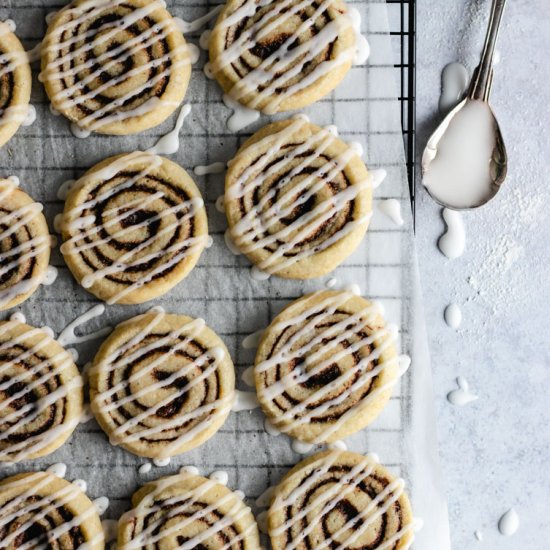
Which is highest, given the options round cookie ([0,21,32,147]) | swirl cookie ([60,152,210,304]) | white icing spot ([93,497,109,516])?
round cookie ([0,21,32,147])

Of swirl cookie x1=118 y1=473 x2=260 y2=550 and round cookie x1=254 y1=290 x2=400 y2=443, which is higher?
round cookie x1=254 y1=290 x2=400 y2=443

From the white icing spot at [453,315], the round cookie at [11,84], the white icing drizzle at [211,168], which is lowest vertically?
the white icing spot at [453,315]

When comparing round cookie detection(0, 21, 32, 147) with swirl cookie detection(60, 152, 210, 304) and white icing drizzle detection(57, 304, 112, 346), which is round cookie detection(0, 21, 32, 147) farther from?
white icing drizzle detection(57, 304, 112, 346)

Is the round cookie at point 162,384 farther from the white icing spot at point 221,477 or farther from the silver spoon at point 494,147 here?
the silver spoon at point 494,147

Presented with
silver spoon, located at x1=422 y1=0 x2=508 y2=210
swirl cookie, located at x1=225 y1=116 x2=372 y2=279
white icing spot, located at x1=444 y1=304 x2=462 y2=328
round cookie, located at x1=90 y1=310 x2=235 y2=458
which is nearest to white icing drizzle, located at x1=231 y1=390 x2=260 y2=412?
round cookie, located at x1=90 y1=310 x2=235 y2=458

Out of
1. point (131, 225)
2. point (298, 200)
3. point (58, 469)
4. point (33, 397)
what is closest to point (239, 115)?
point (298, 200)

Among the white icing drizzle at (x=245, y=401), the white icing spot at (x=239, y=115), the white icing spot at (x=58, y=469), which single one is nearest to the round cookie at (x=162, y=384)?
the white icing drizzle at (x=245, y=401)

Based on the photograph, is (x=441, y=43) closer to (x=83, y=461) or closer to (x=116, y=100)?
(x=116, y=100)

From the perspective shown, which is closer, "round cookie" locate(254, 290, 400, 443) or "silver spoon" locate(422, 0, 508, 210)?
"round cookie" locate(254, 290, 400, 443)
